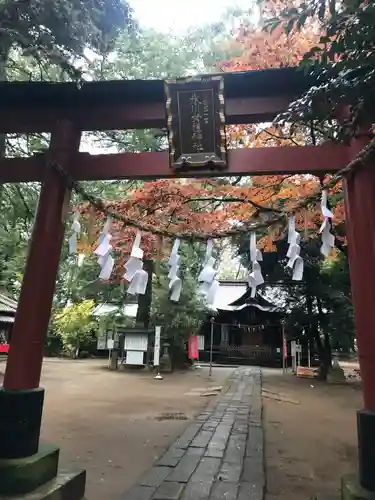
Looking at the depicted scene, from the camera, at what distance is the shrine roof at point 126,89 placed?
13.5 feet

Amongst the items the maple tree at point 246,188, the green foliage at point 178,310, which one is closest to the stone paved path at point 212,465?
the maple tree at point 246,188

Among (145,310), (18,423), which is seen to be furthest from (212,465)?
(145,310)

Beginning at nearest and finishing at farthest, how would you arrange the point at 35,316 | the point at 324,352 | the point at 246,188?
the point at 35,316 < the point at 246,188 < the point at 324,352

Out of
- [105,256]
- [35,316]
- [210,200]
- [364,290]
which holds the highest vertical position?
[210,200]

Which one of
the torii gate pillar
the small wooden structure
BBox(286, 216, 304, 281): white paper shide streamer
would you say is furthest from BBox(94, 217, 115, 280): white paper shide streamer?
the small wooden structure

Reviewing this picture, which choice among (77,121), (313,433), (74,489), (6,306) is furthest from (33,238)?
(6,306)

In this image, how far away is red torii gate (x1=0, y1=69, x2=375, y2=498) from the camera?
361 centimetres

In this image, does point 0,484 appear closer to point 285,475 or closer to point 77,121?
point 285,475

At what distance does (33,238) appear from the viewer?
13.4ft

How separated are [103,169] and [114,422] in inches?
197

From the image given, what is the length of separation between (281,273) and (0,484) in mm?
14362

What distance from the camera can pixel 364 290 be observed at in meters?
3.59

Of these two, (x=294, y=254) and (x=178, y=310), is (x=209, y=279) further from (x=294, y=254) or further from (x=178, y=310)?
(x=178, y=310)

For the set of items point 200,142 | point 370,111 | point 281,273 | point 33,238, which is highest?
point 281,273
